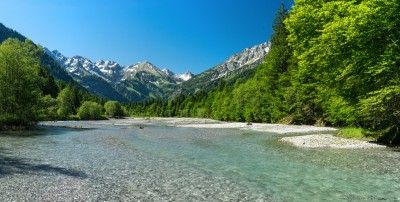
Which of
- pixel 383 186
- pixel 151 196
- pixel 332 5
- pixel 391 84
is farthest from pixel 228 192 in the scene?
pixel 332 5

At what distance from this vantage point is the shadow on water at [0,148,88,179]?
18.8 metres

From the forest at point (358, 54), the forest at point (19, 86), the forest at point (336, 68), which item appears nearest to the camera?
the forest at point (358, 54)

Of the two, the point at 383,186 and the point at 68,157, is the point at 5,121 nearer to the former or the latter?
the point at 68,157

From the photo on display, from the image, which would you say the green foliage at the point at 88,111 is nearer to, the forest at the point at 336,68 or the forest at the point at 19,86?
the forest at the point at 336,68

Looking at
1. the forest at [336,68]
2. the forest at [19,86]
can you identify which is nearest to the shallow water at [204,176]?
the forest at [336,68]

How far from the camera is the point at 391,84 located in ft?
90.5

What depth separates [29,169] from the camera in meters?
20.1

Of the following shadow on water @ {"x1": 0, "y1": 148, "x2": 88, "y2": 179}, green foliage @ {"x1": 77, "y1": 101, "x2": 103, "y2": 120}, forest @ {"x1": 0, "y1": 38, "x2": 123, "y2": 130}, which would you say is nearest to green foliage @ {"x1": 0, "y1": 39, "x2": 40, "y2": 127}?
forest @ {"x1": 0, "y1": 38, "x2": 123, "y2": 130}

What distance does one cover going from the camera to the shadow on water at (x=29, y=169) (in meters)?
18.8

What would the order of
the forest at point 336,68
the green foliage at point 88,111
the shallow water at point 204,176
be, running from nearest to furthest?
the shallow water at point 204,176 → the forest at point 336,68 → the green foliage at point 88,111

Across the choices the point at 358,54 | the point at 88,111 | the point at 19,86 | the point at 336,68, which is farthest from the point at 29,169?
the point at 88,111

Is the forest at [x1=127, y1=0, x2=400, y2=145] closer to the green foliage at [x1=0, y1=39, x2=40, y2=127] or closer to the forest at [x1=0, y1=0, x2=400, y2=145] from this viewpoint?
the forest at [x1=0, y1=0, x2=400, y2=145]

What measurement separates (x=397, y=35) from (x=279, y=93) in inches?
2190

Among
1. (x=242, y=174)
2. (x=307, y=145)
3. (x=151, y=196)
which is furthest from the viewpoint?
(x=307, y=145)
